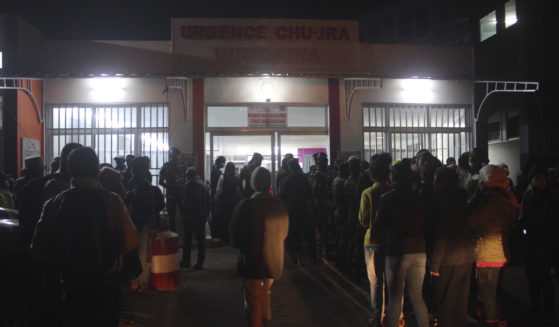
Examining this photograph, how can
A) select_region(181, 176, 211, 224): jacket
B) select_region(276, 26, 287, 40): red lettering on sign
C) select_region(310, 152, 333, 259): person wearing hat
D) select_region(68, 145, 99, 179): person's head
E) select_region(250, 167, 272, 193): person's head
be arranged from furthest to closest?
select_region(276, 26, 287, 40): red lettering on sign, select_region(310, 152, 333, 259): person wearing hat, select_region(181, 176, 211, 224): jacket, select_region(250, 167, 272, 193): person's head, select_region(68, 145, 99, 179): person's head

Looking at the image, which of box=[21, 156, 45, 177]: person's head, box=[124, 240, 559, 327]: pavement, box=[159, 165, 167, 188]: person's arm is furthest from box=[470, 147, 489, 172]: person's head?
box=[21, 156, 45, 177]: person's head

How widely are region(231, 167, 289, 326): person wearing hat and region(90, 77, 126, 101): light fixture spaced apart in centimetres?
826

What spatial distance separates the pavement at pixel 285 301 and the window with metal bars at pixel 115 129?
4.70 metres

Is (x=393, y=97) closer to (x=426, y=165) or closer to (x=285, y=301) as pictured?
(x=426, y=165)

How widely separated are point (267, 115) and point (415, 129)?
434 cm

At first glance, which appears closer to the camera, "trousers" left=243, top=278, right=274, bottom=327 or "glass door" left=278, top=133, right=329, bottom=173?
"trousers" left=243, top=278, right=274, bottom=327

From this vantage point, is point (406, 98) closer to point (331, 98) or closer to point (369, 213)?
point (331, 98)

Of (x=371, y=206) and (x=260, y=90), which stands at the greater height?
(x=260, y=90)

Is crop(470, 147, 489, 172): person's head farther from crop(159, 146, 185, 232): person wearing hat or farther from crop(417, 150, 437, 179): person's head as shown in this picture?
crop(159, 146, 185, 232): person wearing hat

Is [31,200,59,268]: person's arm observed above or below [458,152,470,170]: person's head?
below

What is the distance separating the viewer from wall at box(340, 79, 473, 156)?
37.7 feet

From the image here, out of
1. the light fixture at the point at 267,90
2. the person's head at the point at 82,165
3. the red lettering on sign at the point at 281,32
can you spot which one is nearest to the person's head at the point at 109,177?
the person's head at the point at 82,165

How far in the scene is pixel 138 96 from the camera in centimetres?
1110

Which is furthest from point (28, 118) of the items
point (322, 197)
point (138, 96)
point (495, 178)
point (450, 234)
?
point (495, 178)
